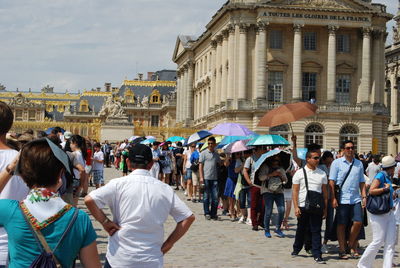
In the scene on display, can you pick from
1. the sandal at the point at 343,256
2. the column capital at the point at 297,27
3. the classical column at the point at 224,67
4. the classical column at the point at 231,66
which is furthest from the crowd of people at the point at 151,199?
the classical column at the point at 224,67

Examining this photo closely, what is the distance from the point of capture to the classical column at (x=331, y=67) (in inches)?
2151

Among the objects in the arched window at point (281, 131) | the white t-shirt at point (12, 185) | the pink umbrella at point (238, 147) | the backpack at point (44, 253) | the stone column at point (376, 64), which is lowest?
the backpack at point (44, 253)

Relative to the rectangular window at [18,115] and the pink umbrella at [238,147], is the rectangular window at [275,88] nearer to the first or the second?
the pink umbrella at [238,147]

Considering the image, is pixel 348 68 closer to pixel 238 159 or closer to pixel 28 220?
pixel 238 159

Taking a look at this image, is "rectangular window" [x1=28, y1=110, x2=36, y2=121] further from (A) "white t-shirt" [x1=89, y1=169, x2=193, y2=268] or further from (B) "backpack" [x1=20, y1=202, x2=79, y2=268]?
(B) "backpack" [x1=20, y1=202, x2=79, y2=268]

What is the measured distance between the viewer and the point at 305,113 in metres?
13.8

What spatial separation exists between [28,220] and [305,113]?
403 inches

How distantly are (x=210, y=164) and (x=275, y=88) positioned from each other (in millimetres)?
38673

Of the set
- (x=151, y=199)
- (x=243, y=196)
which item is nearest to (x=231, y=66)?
(x=243, y=196)

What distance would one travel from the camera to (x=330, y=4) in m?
54.7

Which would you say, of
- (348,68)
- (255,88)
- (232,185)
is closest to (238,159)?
(232,185)

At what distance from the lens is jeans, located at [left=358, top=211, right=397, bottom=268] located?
32.4ft

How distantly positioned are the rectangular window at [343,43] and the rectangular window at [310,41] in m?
1.99

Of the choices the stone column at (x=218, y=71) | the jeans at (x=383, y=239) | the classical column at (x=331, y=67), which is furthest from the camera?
the stone column at (x=218, y=71)
